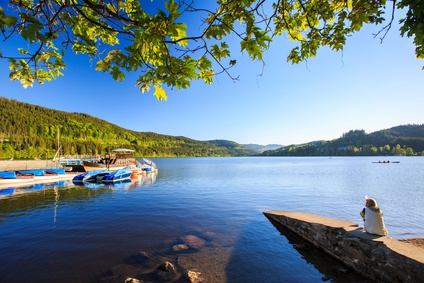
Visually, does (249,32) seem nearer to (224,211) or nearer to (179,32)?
(179,32)

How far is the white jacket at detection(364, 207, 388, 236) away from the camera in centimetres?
807

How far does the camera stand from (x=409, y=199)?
22578 millimetres

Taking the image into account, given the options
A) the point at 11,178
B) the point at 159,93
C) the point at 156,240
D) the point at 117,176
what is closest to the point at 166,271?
the point at 156,240

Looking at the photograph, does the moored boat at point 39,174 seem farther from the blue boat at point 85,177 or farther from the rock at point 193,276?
the rock at point 193,276

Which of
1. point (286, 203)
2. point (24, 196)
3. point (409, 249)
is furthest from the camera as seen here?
point (24, 196)

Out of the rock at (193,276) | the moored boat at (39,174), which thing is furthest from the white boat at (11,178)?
the rock at (193,276)

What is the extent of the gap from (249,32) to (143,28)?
1444 mm

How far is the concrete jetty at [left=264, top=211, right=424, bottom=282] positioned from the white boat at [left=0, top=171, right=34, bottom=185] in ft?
131

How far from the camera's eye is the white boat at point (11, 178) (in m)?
28.9

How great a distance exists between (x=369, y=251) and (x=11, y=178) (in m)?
42.9

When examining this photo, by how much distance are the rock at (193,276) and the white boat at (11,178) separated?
36.1 meters

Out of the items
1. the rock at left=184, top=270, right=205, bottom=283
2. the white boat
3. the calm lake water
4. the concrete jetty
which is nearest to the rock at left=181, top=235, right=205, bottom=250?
the calm lake water

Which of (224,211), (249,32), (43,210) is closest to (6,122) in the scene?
(43,210)

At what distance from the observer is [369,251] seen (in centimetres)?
740
